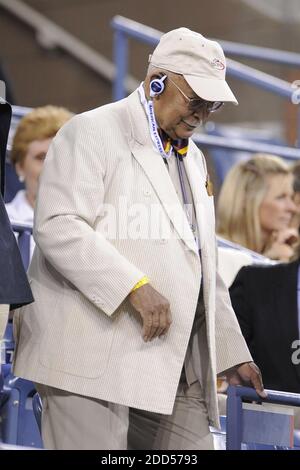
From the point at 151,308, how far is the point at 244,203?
7.78 feet

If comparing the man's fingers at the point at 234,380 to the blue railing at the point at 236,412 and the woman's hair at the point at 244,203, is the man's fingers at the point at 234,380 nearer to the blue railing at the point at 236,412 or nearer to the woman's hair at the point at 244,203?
the blue railing at the point at 236,412

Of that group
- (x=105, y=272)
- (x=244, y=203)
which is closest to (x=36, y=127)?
(x=244, y=203)

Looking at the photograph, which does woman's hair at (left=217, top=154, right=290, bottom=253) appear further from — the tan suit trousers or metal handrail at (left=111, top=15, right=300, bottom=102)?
the tan suit trousers

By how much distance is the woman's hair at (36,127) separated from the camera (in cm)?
473

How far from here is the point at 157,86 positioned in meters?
2.95

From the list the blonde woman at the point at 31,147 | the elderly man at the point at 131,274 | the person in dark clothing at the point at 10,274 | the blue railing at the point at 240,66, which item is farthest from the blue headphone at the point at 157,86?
the blue railing at the point at 240,66

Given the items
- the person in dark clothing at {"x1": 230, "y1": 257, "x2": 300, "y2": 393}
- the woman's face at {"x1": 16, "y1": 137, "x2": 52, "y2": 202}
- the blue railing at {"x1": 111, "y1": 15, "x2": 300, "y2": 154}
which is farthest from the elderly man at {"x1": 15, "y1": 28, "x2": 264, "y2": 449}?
the blue railing at {"x1": 111, "y1": 15, "x2": 300, "y2": 154}

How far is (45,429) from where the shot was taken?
2861 mm

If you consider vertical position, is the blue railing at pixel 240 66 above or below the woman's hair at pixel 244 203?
above

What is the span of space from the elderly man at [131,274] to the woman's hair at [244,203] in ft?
6.58
